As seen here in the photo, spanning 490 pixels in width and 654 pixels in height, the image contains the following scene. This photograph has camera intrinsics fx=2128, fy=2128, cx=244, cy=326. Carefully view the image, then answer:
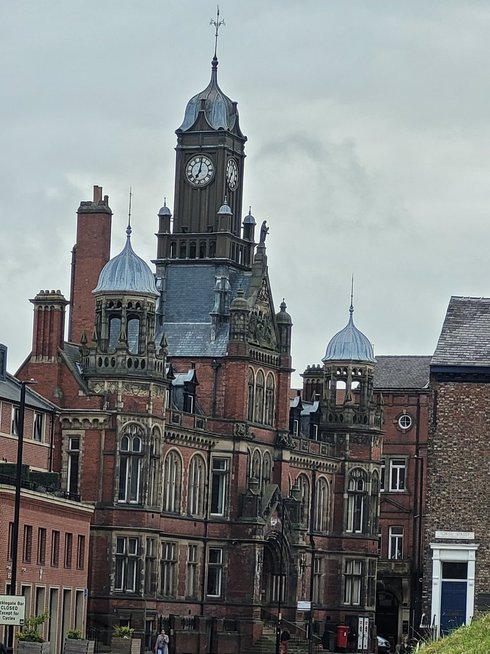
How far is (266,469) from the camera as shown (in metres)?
114

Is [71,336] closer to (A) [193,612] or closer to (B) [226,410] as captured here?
(B) [226,410]

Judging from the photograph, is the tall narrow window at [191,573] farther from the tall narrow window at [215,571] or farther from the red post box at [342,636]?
the red post box at [342,636]

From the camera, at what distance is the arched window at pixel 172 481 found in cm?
10425

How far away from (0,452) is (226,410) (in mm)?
19986

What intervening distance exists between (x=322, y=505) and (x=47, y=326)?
2549cm

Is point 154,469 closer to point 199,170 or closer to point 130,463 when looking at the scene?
point 130,463

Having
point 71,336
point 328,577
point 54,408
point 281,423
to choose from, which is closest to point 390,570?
point 328,577

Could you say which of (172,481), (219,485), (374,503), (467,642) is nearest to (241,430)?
(219,485)

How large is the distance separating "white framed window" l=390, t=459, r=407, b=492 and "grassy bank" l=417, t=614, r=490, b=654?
9855 cm

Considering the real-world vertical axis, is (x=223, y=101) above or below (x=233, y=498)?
above

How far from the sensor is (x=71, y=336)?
111875 mm

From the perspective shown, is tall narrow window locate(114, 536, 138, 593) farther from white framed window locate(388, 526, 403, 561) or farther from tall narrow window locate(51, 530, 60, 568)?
white framed window locate(388, 526, 403, 561)

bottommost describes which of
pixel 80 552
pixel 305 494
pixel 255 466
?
pixel 80 552

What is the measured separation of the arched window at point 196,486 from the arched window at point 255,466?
4134 millimetres
